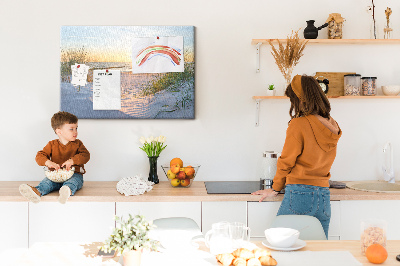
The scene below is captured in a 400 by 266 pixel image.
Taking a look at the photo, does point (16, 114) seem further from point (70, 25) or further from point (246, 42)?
point (246, 42)

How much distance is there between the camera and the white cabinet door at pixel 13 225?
2.67 metres

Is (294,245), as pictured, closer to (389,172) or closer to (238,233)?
(238,233)

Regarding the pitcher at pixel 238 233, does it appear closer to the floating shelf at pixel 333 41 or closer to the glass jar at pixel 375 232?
the glass jar at pixel 375 232

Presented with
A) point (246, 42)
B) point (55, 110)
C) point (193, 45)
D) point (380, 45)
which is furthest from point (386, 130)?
point (55, 110)

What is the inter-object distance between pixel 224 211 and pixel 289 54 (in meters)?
1.19

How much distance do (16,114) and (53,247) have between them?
1.83 meters

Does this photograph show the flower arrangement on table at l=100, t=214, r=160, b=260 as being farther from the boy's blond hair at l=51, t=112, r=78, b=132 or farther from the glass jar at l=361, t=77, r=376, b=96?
the glass jar at l=361, t=77, r=376, b=96

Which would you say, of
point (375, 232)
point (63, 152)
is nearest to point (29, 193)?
point (63, 152)

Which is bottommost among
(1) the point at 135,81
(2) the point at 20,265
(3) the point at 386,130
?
(2) the point at 20,265

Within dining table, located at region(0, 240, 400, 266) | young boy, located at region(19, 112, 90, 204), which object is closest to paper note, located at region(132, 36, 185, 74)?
young boy, located at region(19, 112, 90, 204)

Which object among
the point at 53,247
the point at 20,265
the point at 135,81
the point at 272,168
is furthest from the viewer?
the point at 135,81

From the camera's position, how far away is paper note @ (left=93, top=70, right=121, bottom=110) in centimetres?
318

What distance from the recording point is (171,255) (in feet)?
5.07

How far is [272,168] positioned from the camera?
2.90 meters
